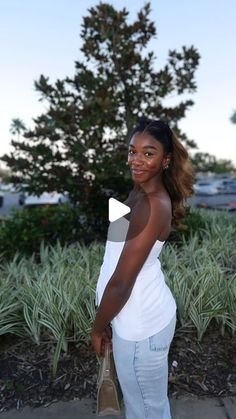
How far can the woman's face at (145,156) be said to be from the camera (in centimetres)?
154

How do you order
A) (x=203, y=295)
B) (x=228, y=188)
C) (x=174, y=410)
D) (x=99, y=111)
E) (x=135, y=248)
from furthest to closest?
(x=228, y=188) < (x=99, y=111) < (x=203, y=295) < (x=174, y=410) < (x=135, y=248)

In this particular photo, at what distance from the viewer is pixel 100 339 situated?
1631 mm

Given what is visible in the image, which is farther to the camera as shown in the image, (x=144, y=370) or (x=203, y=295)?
(x=203, y=295)

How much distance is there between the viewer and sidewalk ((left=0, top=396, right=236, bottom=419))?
226 centimetres


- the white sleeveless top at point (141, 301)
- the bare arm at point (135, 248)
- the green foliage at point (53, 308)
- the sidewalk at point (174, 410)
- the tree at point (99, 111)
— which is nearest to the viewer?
the bare arm at point (135, 248)

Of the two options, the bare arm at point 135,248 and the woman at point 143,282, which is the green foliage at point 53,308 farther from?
the bare arm at point 135,248

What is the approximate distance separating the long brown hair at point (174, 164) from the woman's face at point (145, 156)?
0.03 m

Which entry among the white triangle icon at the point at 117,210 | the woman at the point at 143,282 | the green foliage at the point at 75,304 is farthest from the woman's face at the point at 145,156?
the green foliage at the point at 75,304

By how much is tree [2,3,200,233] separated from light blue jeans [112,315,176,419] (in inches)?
132

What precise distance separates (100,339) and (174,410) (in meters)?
1.01

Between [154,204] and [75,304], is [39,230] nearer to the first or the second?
[75,304]

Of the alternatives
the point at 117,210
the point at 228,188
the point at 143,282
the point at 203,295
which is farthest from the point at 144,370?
A: the point at 228,188

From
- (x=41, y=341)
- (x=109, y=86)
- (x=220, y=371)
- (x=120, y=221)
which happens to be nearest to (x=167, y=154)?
(x=120, y=221)

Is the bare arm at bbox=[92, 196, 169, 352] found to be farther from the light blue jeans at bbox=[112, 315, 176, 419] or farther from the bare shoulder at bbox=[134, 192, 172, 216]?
the light blue jeans at bbox=[112, 315, 176, 419]
